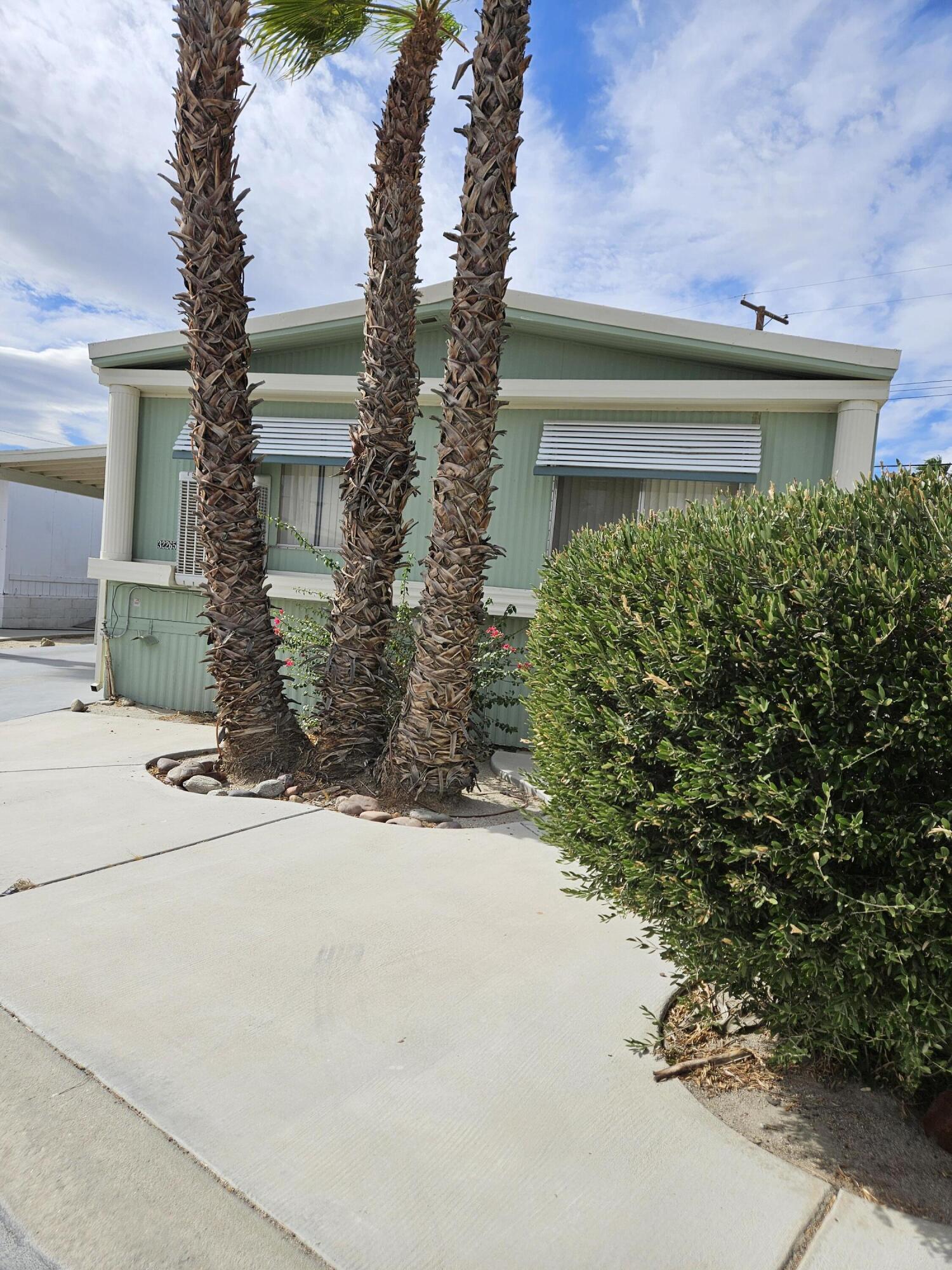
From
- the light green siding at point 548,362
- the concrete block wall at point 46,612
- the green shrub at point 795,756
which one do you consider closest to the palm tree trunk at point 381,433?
the light green siding at point 548,362

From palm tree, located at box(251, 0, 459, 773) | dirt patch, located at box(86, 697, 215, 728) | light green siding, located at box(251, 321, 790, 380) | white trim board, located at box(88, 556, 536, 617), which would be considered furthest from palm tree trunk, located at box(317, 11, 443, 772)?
dirt patch, located at box(86, 697, 215, 728)

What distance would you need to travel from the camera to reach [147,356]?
31.9 feet

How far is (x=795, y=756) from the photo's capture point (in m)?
2.21

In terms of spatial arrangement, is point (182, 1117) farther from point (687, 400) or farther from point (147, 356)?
point (147, 356)

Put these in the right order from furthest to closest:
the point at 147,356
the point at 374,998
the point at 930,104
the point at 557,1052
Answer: the point at 147,356 < the point at 930,104 < the point at 374,998 < the point at 557,1052

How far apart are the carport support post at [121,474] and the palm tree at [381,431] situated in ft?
15.9

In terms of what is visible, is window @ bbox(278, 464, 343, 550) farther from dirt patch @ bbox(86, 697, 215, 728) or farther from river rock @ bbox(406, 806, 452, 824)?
river rock @ bbox(406, 806, 452, 824)

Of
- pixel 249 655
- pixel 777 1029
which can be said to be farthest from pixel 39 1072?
pixel 249 655

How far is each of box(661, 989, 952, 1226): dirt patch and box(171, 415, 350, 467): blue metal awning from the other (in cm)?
715

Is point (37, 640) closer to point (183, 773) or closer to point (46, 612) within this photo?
point (46, 612)

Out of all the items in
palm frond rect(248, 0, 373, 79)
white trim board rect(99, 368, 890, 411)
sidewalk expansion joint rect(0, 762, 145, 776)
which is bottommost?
sidewalk expansion joint rect(0, 762, 145, 776)

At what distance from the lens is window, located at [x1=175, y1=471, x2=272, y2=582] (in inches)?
378

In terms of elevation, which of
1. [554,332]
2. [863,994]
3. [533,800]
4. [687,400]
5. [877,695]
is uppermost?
[554,332]

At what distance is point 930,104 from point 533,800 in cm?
776
